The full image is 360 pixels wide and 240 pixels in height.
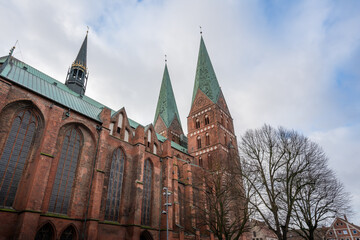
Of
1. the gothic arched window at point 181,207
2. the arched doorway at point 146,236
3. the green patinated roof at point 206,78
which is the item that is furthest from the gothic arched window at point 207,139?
the arched doorway at point 146,236

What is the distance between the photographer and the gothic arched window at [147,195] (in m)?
21.6

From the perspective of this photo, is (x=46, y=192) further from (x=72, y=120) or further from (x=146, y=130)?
(x=146, y=130)

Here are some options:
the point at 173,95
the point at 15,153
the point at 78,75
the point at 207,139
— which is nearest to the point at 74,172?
the point at 15,153

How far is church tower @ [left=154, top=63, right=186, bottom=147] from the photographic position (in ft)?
151

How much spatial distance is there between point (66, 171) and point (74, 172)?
2.05 feet

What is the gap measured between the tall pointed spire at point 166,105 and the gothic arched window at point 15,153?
103 feet

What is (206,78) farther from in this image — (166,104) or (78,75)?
(78,75)

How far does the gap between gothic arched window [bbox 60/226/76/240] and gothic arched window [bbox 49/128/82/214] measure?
118 cm

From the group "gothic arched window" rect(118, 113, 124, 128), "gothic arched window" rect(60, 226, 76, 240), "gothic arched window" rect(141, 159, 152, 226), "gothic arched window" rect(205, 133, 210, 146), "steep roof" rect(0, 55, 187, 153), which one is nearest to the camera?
"gothic arched window" rect(60, 226, 76, 240)

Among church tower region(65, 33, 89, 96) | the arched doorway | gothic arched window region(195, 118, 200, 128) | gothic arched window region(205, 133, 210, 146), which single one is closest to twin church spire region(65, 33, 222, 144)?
church tower region(65, 33, 89, 96)

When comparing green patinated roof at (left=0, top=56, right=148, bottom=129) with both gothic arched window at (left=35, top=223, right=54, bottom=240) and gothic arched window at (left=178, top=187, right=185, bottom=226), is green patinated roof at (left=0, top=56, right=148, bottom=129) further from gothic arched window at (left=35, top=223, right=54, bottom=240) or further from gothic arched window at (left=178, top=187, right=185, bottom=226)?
gothic arched window at (left=178, top=187, right=185, bottom=226)

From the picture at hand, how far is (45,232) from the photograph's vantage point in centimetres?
1436

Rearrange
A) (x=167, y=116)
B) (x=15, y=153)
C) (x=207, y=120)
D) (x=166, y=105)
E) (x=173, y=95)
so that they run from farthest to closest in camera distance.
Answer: (x=173, y=95)
(x=166, y=105)
(x=167, y=116)
(x=207, y=120)
(x=15, y=153)

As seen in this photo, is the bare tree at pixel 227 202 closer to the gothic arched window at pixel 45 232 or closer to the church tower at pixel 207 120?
the gothic arched window at pixel 45 232
